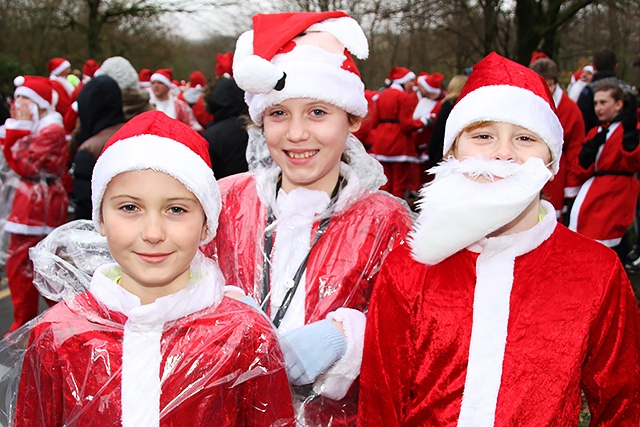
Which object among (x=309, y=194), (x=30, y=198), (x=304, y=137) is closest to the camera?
(x=304, y=137)

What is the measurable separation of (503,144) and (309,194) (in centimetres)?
70

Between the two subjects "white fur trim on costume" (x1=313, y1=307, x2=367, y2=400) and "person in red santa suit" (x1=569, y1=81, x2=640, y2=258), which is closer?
"white fur trim on costume" (x1=313, y1=307, x2=367, y2=400)

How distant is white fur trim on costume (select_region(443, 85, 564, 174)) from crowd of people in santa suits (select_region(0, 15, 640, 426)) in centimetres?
10

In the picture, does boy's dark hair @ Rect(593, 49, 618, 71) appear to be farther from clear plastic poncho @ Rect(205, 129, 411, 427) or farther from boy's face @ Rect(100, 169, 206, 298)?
boy's face @ Rect(100, 169, 206, 298)

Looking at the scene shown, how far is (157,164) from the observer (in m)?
1.57

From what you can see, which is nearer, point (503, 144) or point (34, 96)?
point (503, 144)

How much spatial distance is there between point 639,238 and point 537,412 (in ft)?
19.8

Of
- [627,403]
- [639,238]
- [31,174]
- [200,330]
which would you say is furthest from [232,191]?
[639,238]

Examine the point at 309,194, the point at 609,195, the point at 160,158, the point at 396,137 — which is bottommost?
the point at 396,137

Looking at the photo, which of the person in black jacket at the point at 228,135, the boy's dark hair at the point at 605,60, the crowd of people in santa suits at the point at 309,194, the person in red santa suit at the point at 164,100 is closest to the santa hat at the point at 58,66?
the crowd of people in santa suits at the point at 309,194

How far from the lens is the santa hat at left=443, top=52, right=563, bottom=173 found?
174cm

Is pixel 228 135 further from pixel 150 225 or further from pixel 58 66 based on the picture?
pixel 58 66

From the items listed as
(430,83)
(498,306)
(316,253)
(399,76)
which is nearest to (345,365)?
(316,253)

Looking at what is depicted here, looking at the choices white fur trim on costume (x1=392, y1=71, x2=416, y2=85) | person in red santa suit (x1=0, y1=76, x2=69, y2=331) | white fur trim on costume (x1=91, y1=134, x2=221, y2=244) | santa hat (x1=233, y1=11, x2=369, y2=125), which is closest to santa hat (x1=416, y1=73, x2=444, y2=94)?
white fur trim on costume (x1=392, y1=71, x2=416, y2=85)
